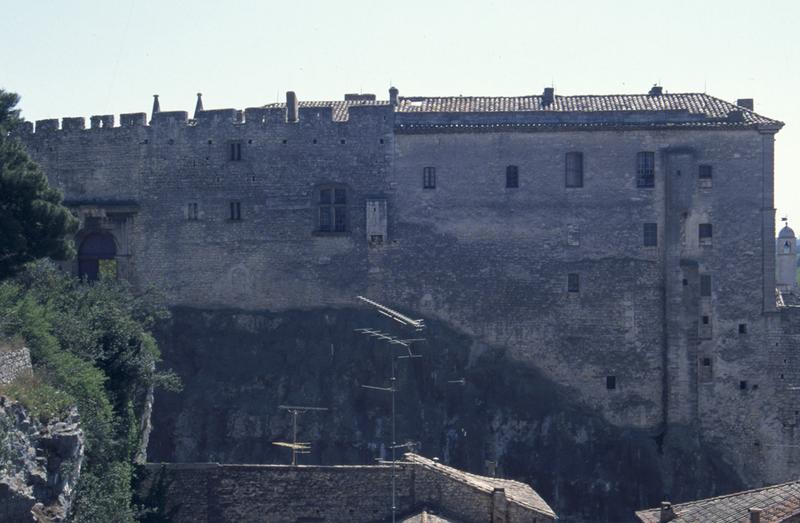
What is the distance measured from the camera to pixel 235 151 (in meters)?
45.1

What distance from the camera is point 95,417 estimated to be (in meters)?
32.9

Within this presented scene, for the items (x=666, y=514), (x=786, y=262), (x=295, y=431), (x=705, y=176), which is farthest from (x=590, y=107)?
(x=786, y=262)

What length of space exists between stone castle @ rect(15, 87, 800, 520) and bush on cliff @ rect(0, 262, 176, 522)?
6650mm

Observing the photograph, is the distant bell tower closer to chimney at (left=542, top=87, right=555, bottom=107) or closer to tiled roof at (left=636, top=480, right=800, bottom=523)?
chimney at (left=542, top=87, right=555, bottom=107)

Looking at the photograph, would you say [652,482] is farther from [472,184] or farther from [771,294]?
[472,184]

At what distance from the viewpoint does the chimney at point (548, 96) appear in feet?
149

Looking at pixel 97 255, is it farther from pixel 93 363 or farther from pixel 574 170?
pixel 574 170

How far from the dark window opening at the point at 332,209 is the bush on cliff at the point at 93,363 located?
6947 millimetres

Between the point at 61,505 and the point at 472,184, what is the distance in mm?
18781

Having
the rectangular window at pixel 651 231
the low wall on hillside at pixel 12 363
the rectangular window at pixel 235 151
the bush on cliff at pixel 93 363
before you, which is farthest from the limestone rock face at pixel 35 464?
the rectangular window at pixel 651 231

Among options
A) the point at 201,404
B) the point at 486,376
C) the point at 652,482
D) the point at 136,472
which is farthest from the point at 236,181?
the point at 652,482

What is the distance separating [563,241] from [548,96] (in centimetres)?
486

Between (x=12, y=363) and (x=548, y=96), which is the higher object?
(x=548, y=96)

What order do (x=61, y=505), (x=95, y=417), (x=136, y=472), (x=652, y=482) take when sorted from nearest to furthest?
(x=61, y=505)
(x=95, y=417)
(x=136, y=472)
(x=652, y=482)
